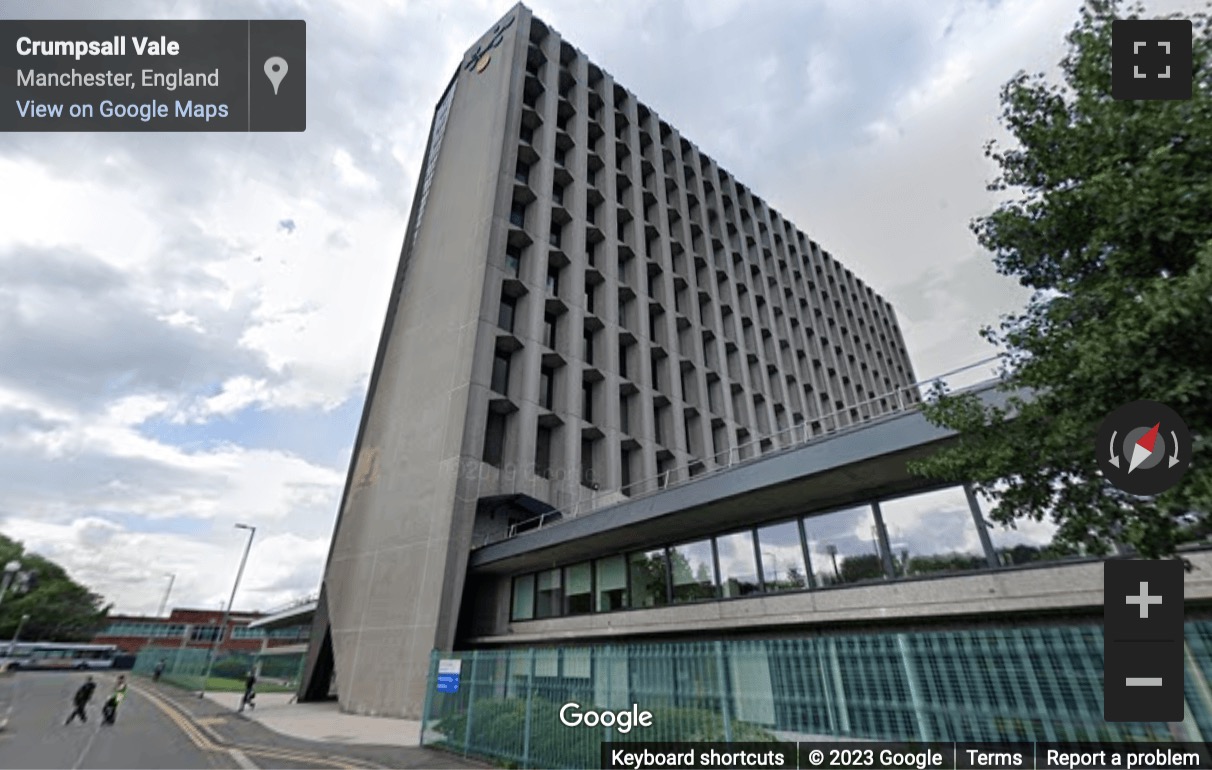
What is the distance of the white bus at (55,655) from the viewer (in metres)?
61.8

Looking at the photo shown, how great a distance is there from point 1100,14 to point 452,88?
44614 mm

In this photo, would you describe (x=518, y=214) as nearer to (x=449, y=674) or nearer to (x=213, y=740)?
(x=449, y=674)

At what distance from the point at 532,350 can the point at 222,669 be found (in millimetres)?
50977

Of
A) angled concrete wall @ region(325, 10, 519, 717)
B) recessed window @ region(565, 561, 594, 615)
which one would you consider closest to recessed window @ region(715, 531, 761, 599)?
recessed window @ region(565, 561, 594, 615)

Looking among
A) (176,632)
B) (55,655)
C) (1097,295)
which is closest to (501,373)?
(1097,295)

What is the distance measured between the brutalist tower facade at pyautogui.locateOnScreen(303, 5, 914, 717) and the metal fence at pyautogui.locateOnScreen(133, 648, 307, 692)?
2199 centimetres

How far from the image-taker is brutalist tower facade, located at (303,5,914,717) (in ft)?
77.8

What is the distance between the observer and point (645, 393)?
108 ft

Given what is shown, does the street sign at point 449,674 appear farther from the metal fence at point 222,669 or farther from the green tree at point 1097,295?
the metal fence at point 222,669

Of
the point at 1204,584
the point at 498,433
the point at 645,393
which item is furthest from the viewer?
the point at 645,393

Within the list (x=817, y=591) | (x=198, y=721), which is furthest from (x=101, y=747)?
(x=817, y=591)

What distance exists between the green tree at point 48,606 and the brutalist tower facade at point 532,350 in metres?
77.7

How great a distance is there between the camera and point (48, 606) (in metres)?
74.7

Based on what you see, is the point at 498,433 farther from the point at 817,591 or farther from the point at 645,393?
the point at 817,591
